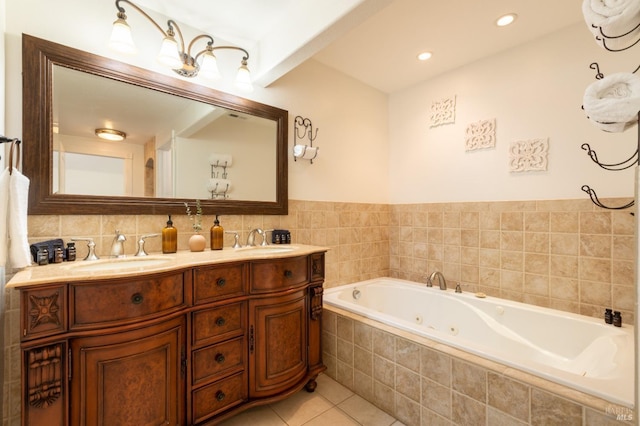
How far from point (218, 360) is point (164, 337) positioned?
0.32 meters

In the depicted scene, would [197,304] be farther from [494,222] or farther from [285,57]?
[494,222]

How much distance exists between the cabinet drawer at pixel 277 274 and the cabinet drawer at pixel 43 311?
2.51 ft

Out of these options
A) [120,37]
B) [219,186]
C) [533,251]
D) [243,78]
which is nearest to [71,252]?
[219,186]

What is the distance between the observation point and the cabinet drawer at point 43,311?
95 cm

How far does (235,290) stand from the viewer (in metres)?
1.45

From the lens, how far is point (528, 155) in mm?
2154

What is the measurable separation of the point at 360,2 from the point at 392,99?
1.87 m

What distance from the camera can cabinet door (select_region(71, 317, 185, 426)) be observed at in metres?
1.05

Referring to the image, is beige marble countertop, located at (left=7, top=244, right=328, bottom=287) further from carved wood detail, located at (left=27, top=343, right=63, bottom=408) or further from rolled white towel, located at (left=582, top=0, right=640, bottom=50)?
rolled white towel, located at (left=582, top=0, right=640, bottom=50)

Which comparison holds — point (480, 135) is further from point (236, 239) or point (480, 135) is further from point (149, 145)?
point (149, 145)

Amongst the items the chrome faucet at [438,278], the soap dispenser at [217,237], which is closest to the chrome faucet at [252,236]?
the soap dispenser at [217,237]

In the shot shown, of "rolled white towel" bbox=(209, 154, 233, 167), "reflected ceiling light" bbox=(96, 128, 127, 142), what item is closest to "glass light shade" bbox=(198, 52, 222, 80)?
"rolled white towel" bbox=(209, 154, 233, 167)

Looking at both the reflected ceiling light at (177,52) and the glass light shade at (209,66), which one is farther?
the glass light shade at (209,66)

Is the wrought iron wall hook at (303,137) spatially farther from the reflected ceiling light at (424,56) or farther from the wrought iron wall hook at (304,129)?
the reflected ceiling light at (424,56)
